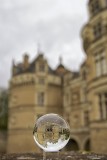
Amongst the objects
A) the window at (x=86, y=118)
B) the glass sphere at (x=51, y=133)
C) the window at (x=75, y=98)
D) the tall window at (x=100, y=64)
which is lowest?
the glass sphere at (x=51, y=133)

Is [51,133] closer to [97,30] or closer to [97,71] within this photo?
[97,71]

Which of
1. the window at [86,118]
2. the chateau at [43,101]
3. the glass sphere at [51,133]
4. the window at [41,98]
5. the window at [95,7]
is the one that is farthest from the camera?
the window at [41,98]

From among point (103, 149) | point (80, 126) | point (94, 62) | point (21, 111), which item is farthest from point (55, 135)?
point (21, 111)

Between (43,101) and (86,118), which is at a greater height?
(43,101)

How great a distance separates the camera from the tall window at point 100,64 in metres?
16.9

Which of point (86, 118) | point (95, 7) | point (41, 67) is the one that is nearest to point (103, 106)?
point (95, 7)

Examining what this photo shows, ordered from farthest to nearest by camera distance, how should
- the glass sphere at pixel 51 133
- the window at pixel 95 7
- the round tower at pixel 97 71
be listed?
the window at pixel 95 7
the round tower at pixel 97 71
the glass sphere at pixel 51 133

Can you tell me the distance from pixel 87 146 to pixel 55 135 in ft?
79.9

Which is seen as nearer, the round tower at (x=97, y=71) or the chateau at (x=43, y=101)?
the round tower at (x=97, y=71)

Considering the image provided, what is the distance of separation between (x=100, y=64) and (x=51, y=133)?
13.5 metres

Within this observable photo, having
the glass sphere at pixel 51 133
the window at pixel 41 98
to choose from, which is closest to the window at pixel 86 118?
the window at pixel 41 98

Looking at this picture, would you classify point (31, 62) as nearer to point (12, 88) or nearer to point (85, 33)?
point (12, 88)

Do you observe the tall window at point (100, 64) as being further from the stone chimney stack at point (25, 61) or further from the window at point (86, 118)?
the stone chimney stack at point (25, 61)

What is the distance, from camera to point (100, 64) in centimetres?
1734
